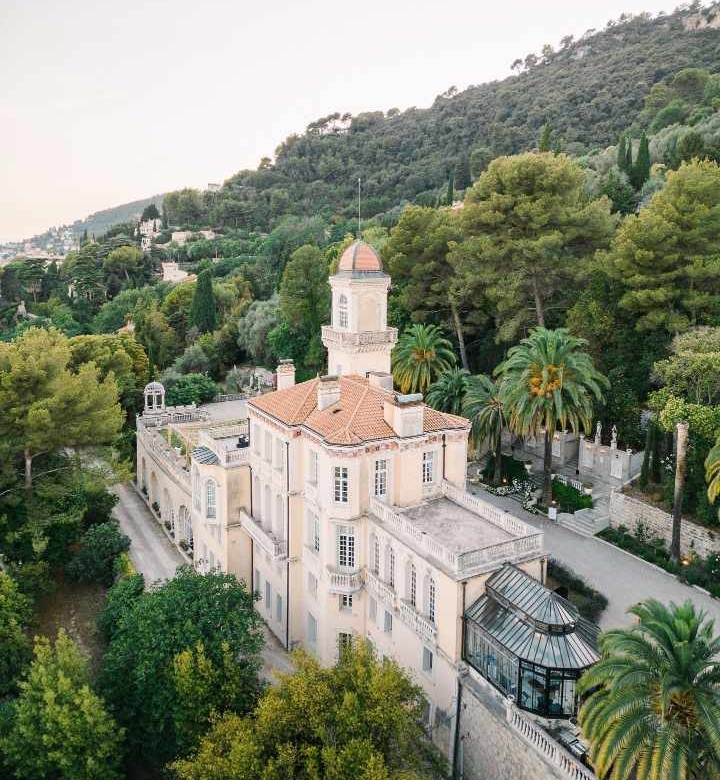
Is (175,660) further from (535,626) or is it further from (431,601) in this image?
(535,626)

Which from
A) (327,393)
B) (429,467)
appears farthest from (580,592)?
(327,393)

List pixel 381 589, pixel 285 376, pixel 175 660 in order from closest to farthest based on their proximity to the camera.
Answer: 1. pixel 175 660
2. pixel 381 589
3. pixel 285 376

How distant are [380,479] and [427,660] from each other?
6246 millimetres

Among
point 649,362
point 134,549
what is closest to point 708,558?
point 649,362

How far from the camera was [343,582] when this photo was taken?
880 inches

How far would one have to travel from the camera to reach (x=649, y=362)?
33531mm

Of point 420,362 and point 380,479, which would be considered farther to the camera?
point 420,362

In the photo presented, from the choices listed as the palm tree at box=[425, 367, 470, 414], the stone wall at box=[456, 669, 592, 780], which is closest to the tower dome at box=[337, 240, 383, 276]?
the palm tree at box=[425, 367, 470, 414]

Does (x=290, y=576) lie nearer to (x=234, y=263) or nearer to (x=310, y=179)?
(x=234, y=263)

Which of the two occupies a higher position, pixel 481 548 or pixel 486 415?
pixel 486 415

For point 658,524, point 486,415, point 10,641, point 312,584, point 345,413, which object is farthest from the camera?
point 486,415

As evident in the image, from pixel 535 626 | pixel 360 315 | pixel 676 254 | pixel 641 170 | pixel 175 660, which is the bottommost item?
pixel 175 660

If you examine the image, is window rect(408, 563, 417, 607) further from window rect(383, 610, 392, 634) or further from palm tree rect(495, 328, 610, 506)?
palm tree rect(495, 328, 610, 506)

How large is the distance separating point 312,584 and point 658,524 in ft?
52.1
